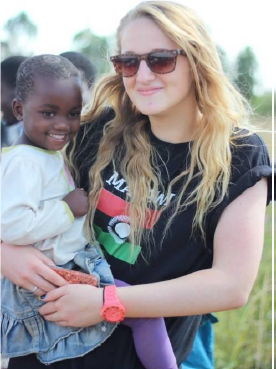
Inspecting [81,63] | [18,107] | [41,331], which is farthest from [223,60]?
[81,63]

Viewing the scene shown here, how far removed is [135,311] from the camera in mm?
2150

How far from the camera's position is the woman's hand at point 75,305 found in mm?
2152

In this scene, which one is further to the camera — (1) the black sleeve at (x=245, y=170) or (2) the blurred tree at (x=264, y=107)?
(2) the blurred tree at (x=264, y=107)

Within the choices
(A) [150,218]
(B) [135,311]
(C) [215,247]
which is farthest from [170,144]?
(B) [135,311]

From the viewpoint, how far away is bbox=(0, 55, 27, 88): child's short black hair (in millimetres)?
4452

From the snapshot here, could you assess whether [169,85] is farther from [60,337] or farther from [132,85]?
[60,337]

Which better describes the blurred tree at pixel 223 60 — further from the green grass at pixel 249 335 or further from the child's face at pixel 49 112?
the green grass at pixel 249 335

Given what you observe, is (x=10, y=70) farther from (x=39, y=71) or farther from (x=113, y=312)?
(x=113, y=312)

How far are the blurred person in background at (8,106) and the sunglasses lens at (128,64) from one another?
1.98 m

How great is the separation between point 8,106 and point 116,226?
2.24m

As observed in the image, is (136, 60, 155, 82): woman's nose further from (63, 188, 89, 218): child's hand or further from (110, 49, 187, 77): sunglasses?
(63, 188, 89, 218): child's hand

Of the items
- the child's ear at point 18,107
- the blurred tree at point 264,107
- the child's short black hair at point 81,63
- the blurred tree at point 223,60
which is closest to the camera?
the child's ear at point 18,107

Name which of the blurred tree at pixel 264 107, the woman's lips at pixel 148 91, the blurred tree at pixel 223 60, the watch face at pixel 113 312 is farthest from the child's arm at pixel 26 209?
the blurred tree at pixel 264 107

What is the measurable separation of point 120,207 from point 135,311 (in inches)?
16.1
